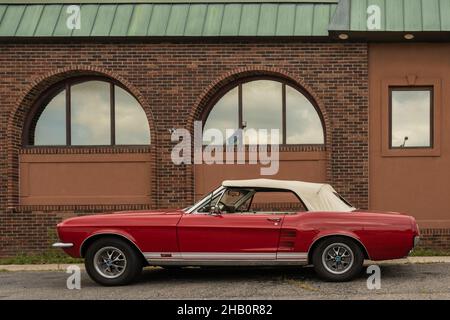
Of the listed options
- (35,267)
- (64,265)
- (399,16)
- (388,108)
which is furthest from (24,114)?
(399,16)

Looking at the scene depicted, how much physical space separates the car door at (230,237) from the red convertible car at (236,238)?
0.01m

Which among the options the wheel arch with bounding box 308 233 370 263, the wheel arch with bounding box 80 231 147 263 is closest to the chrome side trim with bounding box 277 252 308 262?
the wheel arch with bounding box 308 233 370 263

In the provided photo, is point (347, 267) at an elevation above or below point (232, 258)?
below

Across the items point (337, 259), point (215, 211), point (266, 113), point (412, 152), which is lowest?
point (337, 259)

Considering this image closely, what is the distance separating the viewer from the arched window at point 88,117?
12.2 metres

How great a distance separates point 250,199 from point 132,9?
5.85 metres

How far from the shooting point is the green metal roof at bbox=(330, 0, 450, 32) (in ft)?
36.4

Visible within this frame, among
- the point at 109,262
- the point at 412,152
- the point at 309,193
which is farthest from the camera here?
the point at 412,152

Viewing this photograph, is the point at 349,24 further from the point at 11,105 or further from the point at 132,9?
the point at 11,105

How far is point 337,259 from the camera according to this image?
7871 millimetres

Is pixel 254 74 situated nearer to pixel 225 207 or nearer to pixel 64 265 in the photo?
pixel 225 207

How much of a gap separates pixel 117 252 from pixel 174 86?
4.83 m

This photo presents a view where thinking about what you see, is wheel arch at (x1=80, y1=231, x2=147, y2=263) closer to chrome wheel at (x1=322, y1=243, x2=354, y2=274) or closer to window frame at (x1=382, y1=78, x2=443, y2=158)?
chrome wheel at (x1=322, y1=243, x2=354, y2=274)

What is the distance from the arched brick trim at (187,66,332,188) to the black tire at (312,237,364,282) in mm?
3902
